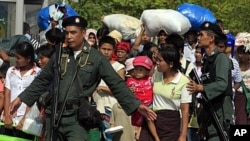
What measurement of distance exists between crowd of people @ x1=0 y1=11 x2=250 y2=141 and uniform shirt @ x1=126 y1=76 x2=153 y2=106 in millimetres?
12

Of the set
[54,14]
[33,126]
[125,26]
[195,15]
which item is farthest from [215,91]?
[54,14]

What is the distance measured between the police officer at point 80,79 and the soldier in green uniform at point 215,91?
734 millimetres

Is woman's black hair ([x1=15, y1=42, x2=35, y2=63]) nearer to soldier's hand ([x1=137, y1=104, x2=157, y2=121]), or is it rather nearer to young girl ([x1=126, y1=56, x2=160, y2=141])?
young girl ([x1=126, y1=56, x2=160, y2=141])

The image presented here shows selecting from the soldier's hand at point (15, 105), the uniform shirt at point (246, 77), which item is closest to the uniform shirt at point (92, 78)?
the soldier's hand at point (15, 105)

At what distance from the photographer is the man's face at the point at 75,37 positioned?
25.8 ft

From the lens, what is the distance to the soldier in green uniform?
8.30m

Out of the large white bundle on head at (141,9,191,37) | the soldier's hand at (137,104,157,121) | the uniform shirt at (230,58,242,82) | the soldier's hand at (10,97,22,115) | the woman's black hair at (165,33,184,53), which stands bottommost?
the soldier's hand at (10,97,22,115)

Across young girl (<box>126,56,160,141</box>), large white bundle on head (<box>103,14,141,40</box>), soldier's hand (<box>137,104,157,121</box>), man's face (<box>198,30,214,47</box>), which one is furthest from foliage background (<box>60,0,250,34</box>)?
soldier's hand (<box>137,104,157,121</box>)

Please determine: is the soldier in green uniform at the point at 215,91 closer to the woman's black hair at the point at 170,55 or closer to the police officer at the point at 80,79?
the woman's black hair at the point at 170,55

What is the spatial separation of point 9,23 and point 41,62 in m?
4.13

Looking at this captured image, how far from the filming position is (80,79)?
7.77 meters

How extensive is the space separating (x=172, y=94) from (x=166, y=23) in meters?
1.98

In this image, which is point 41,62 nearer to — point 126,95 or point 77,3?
point 126,95

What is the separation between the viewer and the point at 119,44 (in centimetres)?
1066
